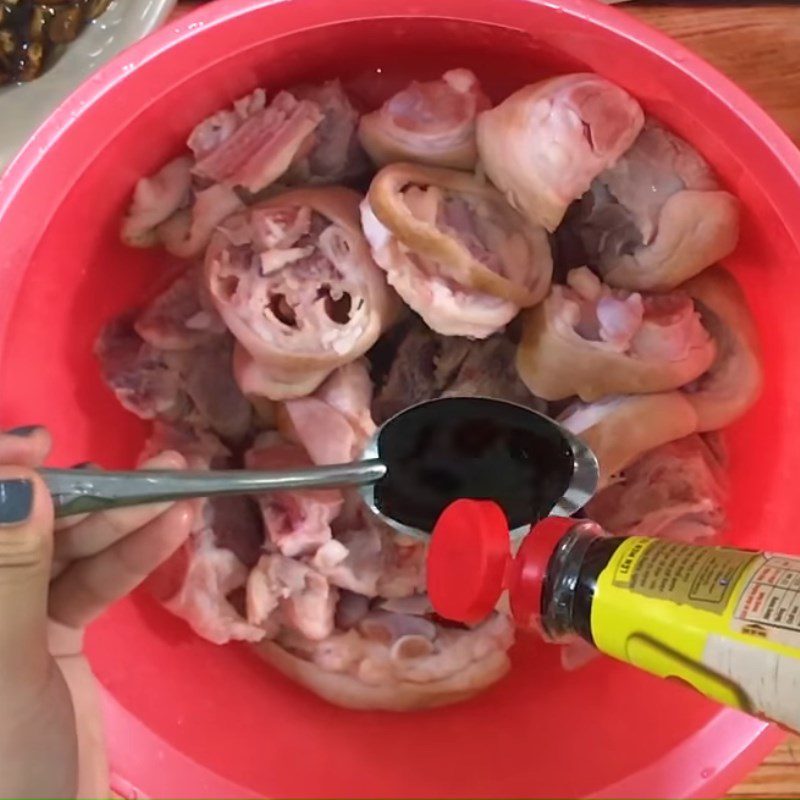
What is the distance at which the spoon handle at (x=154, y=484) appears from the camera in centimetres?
50

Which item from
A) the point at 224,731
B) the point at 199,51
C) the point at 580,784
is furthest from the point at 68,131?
the point at 580,784

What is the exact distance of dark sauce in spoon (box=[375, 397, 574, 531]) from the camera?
639mm

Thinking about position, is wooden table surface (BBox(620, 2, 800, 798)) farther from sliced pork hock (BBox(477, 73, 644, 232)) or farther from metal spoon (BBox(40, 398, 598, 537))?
metal spoon (BBox(40, 398, 598, 537))

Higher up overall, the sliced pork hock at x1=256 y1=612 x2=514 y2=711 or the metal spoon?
the metal spoon

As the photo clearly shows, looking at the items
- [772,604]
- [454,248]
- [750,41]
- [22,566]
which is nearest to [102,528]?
[22,566]

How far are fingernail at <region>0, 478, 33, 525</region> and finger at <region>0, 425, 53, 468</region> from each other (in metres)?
0.05

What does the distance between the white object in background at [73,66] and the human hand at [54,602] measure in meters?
0.20

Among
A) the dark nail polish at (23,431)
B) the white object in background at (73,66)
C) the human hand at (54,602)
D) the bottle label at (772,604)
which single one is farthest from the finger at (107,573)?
the bottle label at (772,604)

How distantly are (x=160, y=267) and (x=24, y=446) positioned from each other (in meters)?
0.22

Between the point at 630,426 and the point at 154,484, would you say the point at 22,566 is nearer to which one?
the point at 154,484

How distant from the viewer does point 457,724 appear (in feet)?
2.41

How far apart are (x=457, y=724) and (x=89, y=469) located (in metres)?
0.34

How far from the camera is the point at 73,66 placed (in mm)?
642

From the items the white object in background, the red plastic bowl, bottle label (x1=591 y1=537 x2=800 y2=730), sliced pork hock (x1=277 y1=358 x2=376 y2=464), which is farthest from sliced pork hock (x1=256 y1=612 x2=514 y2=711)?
the white object in background
